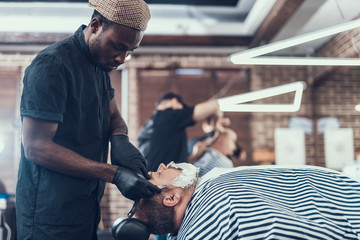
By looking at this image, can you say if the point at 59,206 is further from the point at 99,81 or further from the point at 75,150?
the point at 99,81

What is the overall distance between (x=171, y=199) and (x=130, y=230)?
231 mm

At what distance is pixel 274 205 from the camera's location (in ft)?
4.38

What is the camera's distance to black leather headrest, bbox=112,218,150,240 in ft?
5.14

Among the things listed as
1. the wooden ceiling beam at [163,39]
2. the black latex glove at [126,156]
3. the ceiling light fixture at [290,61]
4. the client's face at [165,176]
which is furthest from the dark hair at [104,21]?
the wooden ceiling beam at [163,39]

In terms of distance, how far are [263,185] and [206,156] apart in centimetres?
176

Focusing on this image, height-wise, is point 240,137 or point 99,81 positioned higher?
point 99,81

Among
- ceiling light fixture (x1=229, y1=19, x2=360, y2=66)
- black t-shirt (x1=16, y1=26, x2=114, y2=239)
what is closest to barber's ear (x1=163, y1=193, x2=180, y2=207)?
black t-shirt (x1=16, y1=26, x2=114, y2=239)

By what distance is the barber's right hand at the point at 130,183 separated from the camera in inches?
58.1

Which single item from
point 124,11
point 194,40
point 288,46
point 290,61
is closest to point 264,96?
point 290,61

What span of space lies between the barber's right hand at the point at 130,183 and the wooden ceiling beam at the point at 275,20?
10.6 feet

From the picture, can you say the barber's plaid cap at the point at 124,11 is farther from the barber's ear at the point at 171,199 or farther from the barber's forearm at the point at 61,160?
the barber's ear at the point at 171,199

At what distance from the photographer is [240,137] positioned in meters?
5.99

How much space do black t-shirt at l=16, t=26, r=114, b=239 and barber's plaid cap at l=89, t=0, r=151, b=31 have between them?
16 cm

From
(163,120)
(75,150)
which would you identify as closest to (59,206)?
(75,150)
